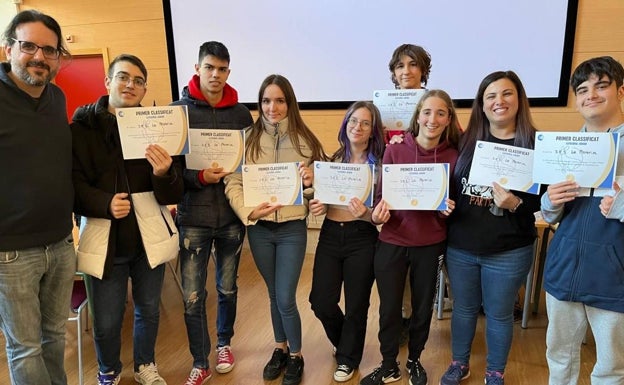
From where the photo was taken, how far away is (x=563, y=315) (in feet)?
5.75

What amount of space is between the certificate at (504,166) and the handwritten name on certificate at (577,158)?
6 cm

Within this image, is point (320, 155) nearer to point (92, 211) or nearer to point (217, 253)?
point (217, 253)

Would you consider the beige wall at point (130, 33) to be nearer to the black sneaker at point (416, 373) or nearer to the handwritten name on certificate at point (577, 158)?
the black sneaker at point (416, 373)

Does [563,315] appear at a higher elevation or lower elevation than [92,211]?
lower

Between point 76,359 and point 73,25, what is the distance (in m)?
3.68

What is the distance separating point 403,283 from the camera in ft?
6.93

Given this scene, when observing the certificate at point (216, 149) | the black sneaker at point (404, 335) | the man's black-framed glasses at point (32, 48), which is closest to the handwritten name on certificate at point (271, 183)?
the certificate at point (216, 149)

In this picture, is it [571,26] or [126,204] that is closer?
[126,204]

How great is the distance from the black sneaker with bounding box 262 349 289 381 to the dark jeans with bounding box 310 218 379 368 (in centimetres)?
31

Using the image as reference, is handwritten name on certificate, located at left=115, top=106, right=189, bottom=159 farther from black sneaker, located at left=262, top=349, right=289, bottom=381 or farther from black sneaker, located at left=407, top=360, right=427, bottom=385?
black sneaker, located at left=407, top=360, right=427, bottom=385

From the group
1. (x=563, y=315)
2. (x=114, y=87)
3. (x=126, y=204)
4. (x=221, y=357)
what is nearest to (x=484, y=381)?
(x=563, y=315)

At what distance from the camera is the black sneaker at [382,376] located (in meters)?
2.22

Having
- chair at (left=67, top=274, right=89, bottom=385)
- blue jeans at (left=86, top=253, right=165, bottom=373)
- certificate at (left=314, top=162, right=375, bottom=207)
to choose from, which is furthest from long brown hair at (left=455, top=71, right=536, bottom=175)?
chair at (left=67, top=274, right=89, bottom=385)

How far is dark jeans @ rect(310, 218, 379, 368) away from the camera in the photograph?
2.12 m
